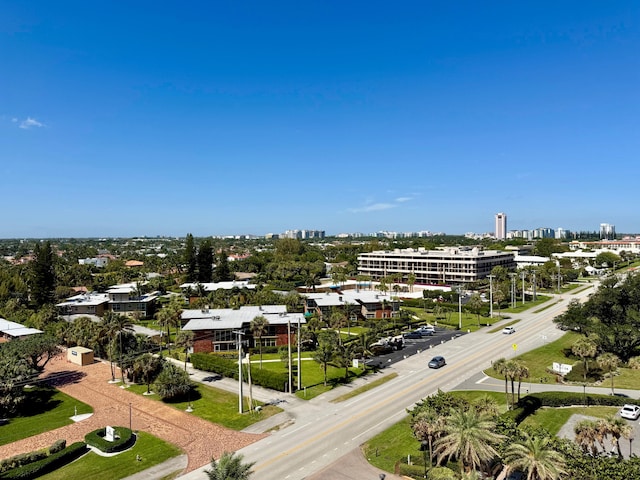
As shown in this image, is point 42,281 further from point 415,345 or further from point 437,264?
point 437,264

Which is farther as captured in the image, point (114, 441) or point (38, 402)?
point (38, 402)

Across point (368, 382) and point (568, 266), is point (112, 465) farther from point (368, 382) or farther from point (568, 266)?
point (568, 266)

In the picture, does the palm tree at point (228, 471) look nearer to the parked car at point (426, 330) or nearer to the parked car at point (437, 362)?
the parked car at point (437, 362)

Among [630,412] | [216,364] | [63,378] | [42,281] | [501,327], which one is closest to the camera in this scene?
[630,412]

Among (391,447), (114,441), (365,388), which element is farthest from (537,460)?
(114,441)

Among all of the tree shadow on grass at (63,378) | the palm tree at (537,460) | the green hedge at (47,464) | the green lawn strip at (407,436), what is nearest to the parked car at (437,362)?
the green lawn strip at (407,436)

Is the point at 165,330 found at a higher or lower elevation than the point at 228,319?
lower

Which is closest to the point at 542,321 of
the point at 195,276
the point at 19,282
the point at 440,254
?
the point at 440,254
